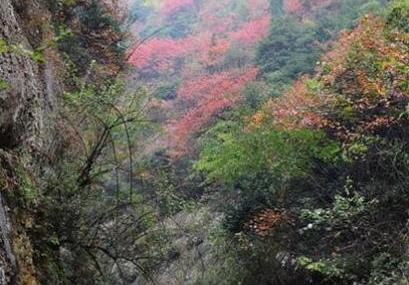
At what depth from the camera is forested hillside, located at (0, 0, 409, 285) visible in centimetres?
623

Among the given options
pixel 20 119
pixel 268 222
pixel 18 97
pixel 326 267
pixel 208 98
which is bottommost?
pixel 326 267

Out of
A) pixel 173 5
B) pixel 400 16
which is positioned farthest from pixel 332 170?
pixel 173 5

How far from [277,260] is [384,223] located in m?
2.22

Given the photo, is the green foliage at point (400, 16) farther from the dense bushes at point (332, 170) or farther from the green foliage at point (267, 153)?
the green foliage at point (267, 153)

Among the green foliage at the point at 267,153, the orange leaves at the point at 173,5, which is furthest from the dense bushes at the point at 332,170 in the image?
the orange leaves at the point at 173,5

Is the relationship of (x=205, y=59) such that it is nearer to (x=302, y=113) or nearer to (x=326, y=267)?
(x=302, y=113)

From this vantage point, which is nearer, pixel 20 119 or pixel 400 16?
pixel 20 119

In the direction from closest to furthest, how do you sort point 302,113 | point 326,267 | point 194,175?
point 326,267, point 302,113, point 194,175

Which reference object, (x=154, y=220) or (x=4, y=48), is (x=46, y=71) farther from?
(x=4, y=48)

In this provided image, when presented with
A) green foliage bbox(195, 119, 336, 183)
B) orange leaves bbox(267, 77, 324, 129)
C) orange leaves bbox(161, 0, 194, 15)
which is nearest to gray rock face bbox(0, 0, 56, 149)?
green foliage bbox(195, 119, 336, 183)

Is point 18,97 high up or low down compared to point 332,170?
up

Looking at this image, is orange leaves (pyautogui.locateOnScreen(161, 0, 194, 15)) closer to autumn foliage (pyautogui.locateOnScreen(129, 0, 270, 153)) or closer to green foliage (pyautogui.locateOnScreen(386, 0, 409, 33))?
autumn foliage (pyautogui.locateOnScreen(129, 0, 270, 153))

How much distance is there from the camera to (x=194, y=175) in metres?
18.1

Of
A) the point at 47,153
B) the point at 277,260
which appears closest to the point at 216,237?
the point at 277,260
